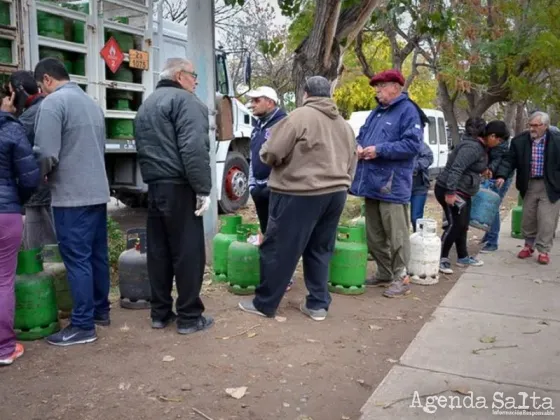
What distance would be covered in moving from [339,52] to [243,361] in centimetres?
434

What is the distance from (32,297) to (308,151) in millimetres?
2238

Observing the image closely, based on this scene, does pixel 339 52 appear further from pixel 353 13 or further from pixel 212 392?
pixel 212 392

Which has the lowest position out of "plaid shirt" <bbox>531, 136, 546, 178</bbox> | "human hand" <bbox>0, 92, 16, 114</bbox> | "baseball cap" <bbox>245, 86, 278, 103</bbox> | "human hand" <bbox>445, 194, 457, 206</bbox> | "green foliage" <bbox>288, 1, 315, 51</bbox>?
"human hand" <bbox>445, 194, 457, 206</bbox>

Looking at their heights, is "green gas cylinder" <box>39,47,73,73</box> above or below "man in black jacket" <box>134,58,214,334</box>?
above

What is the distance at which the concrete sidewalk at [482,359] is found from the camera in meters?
3.52

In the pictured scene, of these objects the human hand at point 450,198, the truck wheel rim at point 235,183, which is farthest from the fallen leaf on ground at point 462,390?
the truck wheel rim at point 235,183

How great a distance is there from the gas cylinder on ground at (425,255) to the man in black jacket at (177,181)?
2.61 metres

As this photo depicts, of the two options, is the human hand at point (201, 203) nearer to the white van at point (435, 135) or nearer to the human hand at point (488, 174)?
the human hand at point (488, 174)

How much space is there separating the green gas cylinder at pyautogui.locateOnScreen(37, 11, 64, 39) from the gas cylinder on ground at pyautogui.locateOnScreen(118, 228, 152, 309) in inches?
120

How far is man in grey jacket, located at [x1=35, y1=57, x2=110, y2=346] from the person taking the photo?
4082 mm

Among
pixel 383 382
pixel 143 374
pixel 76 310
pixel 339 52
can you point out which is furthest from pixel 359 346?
pixel 339 52

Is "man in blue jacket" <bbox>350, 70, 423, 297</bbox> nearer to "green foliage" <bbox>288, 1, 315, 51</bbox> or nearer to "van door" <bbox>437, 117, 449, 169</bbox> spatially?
"green foliage" <bbox>288, 1, 315, 51</bbox>

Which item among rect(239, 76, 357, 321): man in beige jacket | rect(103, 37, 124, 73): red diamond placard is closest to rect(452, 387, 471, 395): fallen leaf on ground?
rect(239, 76, 357, 321): man in beige jacket

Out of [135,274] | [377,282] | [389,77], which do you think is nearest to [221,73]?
[389,77]
